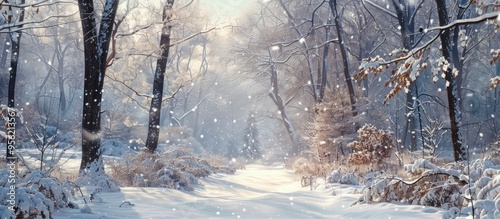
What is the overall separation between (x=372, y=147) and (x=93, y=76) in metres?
8.82

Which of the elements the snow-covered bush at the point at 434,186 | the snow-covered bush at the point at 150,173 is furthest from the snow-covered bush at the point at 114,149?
the snow-covered bush at the point at 434,186

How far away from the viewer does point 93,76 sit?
29.5ft

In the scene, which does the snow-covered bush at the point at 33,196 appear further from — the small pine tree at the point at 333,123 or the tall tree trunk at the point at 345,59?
the tall tree trunk at the point at 345,59

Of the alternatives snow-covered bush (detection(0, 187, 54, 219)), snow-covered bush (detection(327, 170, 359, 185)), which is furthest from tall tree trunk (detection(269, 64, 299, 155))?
snow-covered bush (detection(0, 187, 54, 219))

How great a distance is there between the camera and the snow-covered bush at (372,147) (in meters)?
12.8

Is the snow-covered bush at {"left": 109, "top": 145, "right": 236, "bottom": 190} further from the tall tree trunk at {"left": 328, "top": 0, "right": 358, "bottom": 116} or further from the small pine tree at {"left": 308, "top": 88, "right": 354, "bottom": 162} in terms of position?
the tall tree trunk at {"left": 328, "top": 0, "right": 358, "bottom": 116}

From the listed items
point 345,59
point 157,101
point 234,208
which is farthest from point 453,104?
point 345,59

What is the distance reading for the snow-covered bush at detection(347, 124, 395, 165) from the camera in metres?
12.8

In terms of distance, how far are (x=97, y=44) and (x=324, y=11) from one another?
72.4 feet

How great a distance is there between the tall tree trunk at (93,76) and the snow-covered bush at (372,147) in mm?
8029

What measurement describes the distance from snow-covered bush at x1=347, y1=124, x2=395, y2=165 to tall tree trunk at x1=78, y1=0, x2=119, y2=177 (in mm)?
8029

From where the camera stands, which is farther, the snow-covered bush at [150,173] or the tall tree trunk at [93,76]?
the snow-covered bush at [150,173]

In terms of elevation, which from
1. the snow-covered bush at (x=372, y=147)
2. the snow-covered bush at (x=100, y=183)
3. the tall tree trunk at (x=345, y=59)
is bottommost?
the snow-covered bush at (x=100, y=183)

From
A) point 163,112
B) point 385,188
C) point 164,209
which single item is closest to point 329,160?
point 385,188
